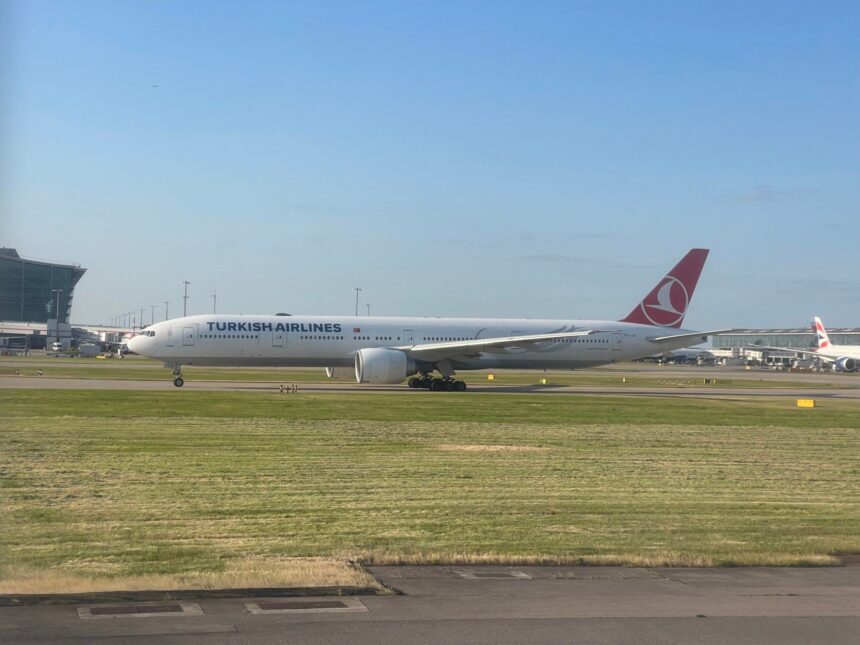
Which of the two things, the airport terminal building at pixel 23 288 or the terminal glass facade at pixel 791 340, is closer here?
the airport terminal building at pixel 23 288

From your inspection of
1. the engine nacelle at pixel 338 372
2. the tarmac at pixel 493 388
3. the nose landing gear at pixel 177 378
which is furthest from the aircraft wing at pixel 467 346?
the nose landing gear at pixel 177 378

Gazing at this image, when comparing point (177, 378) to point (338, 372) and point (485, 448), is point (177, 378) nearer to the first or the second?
point (338, 372)

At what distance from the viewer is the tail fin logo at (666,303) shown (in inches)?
2076

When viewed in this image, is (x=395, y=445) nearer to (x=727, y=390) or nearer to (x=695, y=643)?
(x=695, y=643)

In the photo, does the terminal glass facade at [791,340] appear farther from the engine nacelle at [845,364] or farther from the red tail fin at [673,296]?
the red tail fin at [673,296]

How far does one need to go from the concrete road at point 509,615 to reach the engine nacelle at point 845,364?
310 ft

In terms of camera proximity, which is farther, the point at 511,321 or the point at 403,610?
the point at 511,321

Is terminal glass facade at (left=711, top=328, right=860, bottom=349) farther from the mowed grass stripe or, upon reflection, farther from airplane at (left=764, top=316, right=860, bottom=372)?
the mowed grass stripe

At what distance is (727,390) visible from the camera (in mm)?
50969

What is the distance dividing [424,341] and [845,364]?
2558 inches

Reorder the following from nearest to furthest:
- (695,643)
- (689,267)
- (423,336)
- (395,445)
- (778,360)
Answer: (695,643)
(395,445)
(423,336)
(689,267)
(778,360)

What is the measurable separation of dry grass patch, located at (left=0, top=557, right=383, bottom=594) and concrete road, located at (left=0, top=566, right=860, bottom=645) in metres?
0.47

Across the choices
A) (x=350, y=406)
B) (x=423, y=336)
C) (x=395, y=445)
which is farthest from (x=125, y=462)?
(x=423, y=336)

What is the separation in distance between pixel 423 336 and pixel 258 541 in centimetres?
3635
